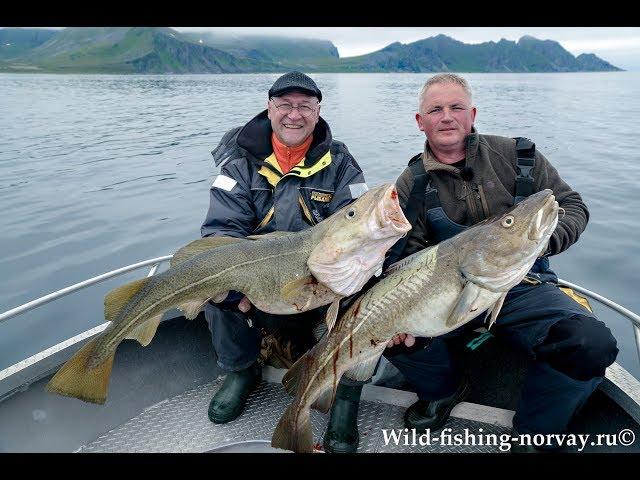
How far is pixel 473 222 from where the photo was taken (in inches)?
133

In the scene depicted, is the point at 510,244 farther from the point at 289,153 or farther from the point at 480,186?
the point at 289,153

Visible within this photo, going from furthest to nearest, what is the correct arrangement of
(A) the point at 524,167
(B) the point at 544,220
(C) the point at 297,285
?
(A) the point at 524,167 < (C) the point at 297,285 < (B) the point at 544,220

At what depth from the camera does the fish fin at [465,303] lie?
2.54 metres

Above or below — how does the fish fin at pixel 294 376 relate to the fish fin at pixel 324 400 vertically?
above

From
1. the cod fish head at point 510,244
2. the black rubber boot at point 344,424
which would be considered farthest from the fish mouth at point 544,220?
the black rubber boot at point 344,424

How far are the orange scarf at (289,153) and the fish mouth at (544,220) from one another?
1884mm

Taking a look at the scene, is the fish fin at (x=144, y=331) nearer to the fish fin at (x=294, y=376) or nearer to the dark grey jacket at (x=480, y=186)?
the fish fin at (x=294, y=376)

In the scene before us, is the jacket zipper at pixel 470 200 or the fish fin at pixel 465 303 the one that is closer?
the fish fin at pixel 465 303

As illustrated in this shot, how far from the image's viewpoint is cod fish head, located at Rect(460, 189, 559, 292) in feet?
7.99

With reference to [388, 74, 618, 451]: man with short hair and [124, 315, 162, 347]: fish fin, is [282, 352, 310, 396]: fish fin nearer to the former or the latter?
[388, 74, 618, 451]: man with short hair

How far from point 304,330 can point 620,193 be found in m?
10.5

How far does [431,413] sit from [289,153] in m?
2.17

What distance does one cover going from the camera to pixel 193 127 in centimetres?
2314

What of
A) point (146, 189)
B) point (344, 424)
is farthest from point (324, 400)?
point (146, 189)
